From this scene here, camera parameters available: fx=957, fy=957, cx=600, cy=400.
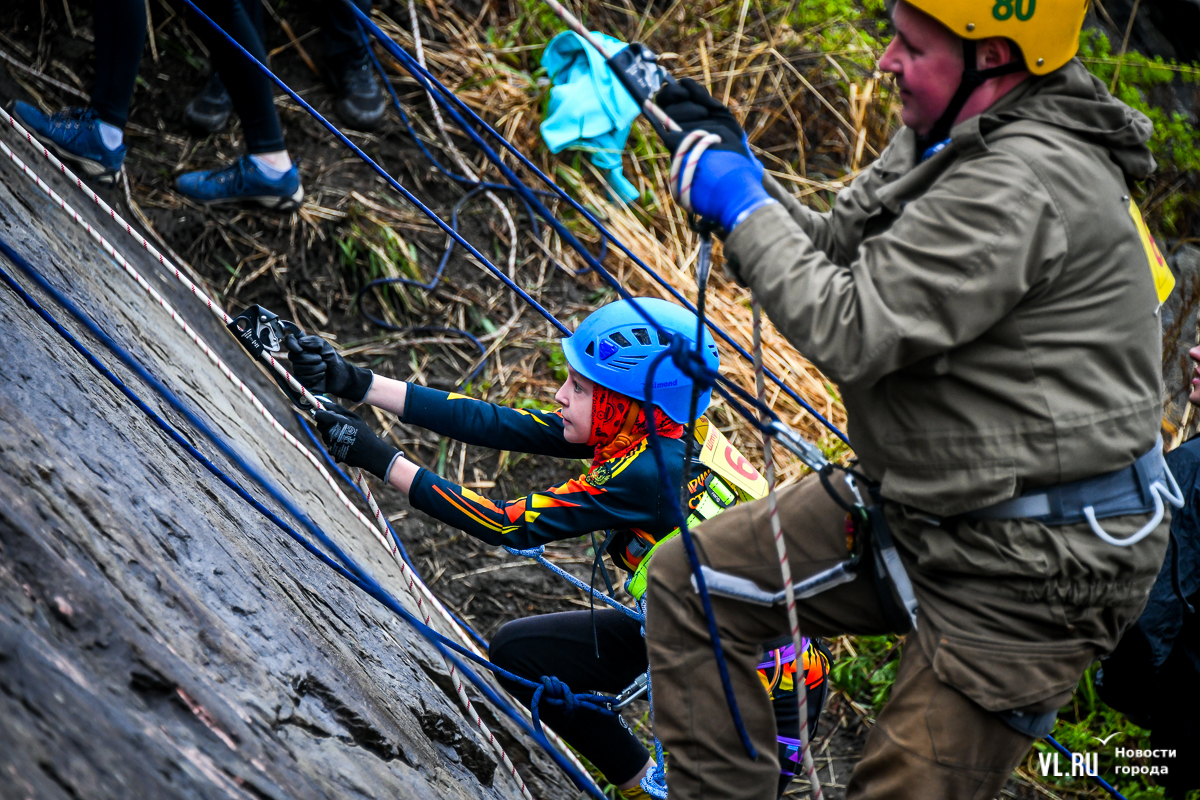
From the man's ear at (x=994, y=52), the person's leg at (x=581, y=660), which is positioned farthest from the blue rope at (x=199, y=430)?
the man's ear at (x=994, y=52)

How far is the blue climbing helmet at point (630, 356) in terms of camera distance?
2.79 meters

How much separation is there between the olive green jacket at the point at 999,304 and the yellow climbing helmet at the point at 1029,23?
51mm

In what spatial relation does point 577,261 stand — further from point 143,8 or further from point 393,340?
point 143,8

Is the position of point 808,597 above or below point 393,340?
above

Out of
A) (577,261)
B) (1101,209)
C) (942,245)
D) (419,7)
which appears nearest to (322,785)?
(942,245)

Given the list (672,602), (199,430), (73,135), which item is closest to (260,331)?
(199,430)

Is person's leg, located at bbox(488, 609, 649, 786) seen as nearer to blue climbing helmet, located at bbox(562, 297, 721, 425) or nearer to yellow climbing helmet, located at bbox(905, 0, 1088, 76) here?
blue climbing helmet, located at bbox(562, 297, 721, 425)

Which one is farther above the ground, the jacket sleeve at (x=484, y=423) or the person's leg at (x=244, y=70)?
the person's leg at (x=244, y=70)

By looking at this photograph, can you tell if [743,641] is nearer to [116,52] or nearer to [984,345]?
[984,345]

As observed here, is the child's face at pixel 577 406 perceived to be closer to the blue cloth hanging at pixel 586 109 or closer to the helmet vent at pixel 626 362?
the helmet vent at pixel 626 362

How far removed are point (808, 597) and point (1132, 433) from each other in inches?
28.1

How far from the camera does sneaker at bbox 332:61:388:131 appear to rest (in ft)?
18.2

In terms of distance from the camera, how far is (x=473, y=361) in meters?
5.27

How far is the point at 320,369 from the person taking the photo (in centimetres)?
288
